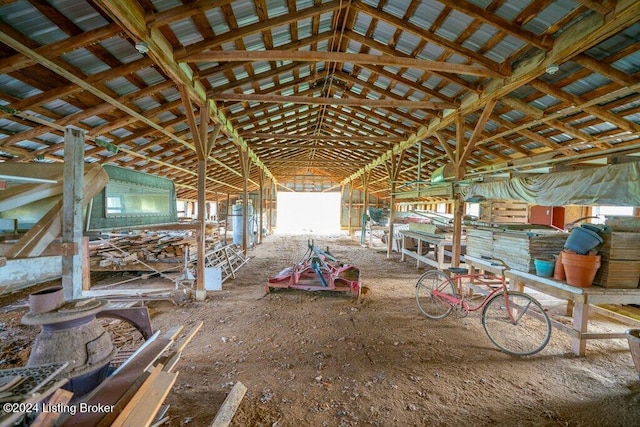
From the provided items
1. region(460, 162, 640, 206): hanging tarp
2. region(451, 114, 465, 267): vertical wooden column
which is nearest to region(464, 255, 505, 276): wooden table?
region(451, 114, 465, 267): vertical wooden column

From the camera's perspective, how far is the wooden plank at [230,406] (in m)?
2.16

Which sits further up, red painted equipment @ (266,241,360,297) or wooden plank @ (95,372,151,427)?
wooden plank @ (95,372,151,427)

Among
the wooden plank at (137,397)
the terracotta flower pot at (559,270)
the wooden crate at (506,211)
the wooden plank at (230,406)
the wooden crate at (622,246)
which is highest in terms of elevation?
the wooden crate at (506,211)

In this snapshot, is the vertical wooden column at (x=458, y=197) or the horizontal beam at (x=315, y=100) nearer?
the horizontal beam at (x=315, y=100)

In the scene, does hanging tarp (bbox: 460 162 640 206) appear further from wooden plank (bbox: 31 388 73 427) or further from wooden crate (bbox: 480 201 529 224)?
wooden crate (bbox: 480 201 529 224)

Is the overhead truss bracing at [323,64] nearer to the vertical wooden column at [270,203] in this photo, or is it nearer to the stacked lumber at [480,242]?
the stacked lumber at [480,242]

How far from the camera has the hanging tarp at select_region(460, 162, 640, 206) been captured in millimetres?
3191

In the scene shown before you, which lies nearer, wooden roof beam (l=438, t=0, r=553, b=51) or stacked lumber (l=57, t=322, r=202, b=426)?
stacked lumber (l=57, t=322, r=202, b=426)

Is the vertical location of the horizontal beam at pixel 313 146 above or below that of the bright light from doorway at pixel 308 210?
above

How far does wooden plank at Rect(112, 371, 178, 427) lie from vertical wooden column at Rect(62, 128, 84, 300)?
1.11m

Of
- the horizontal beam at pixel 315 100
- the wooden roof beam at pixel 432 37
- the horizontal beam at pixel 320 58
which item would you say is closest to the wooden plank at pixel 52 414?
the horizontal beam at pixel 320 58

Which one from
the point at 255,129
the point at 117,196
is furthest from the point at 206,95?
the point at 255,129

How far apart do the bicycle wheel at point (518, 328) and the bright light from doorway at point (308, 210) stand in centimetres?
1934

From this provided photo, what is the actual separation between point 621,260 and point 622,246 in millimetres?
199
